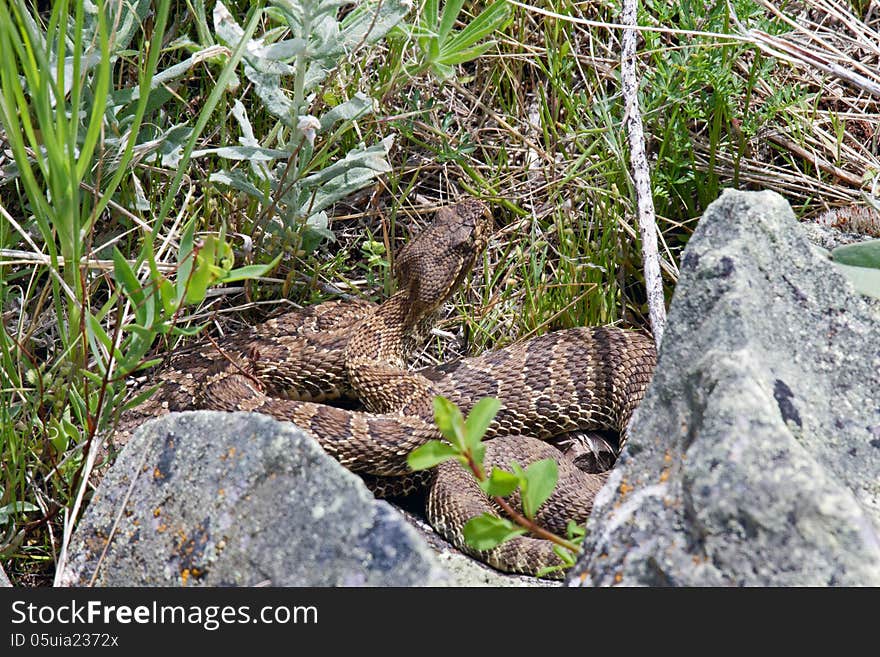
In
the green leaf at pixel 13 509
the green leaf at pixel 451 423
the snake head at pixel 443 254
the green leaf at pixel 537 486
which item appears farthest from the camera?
the snake head at pixel 443 254

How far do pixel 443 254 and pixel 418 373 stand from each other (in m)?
0.70

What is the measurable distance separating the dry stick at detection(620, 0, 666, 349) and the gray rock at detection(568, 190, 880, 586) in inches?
54.5

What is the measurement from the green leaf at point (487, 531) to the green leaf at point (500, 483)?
125 mm

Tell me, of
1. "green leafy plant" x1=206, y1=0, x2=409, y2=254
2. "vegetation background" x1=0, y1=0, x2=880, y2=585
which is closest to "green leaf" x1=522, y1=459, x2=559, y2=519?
"vegetation background" x1=0, y1=0, x2=880, y2=585

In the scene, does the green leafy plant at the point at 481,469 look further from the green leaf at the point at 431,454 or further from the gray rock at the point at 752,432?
the gray rock at the point at 752,432

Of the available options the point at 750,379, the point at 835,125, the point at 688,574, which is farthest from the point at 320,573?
the point at 835,125

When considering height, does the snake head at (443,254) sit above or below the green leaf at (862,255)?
below

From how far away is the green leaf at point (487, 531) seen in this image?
271 centimetres

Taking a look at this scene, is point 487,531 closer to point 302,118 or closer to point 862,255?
point 862,255

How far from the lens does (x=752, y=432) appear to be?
2451 millimetres

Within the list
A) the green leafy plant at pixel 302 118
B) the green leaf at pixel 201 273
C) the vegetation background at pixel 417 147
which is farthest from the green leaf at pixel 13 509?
the green leafy plant at pixel 302 118

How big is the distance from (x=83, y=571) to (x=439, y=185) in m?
3.37

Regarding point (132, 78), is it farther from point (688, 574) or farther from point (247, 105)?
point (688, 574)

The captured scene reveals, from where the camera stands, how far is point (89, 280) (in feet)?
15.2
